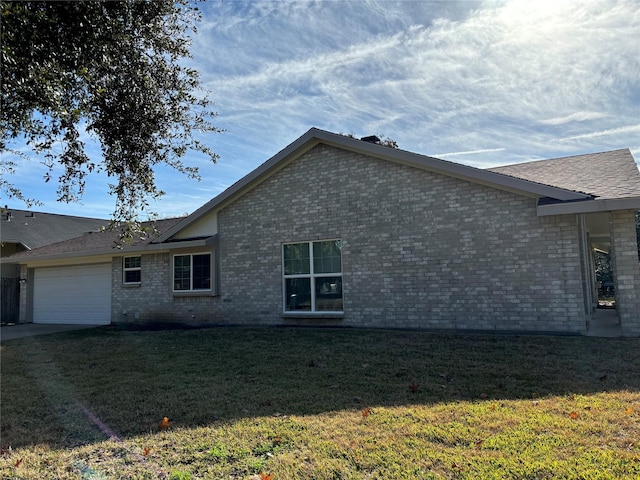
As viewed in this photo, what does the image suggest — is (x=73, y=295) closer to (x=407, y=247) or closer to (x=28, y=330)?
(x=28, y=330)

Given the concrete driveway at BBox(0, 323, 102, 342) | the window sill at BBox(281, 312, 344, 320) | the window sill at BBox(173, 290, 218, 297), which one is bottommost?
the concrete driveway at BBox(0, 323, 102, 342)

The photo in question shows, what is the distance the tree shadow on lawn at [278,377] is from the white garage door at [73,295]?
6.41m

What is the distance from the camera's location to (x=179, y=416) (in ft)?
17.5

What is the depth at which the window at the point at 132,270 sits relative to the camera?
16.0 m

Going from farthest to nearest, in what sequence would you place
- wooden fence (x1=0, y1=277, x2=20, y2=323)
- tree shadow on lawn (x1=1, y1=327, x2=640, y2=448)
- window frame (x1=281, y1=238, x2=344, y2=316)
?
wooden fence (x1=0, y1=277, x2=20, y2=323), window frame (x1=281, y1=238, x2=344, y2=316), tree shadow on lawn (x1=1, y1=327, x2=640, y2=448)

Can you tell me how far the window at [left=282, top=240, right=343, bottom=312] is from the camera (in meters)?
12.1

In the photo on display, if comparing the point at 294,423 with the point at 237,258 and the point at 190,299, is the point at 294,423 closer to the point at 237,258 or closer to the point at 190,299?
the point at 237,258

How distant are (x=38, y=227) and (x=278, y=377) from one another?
23.6 meters

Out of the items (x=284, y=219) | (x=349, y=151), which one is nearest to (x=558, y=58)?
(x=349, y=151)

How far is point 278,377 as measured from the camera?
7.05 metres

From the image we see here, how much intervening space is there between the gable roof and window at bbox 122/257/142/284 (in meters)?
1.87

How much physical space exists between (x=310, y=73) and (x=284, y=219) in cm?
423

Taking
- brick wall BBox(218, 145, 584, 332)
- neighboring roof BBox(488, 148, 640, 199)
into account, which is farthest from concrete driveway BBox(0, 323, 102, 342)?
neighboring roof BBox(488, 148, 640, 199)

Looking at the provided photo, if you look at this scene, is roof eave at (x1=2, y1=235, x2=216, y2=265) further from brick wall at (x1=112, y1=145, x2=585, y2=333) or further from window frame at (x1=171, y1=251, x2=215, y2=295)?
brick wall at (x1=112, y1=145, x2=585, y2=333)
